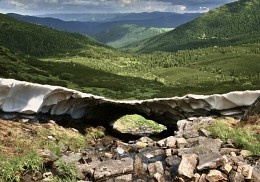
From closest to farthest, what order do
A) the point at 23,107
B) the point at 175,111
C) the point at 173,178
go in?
1. the point at 173,178
2. the point at 23,107
3. the point at 175,111

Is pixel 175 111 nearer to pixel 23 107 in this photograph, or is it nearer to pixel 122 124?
pixel 23 107

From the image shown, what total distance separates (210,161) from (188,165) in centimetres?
108

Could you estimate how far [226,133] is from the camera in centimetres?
1991

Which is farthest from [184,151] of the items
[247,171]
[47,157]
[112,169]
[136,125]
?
[136,125]

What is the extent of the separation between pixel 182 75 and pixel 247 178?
570 ft

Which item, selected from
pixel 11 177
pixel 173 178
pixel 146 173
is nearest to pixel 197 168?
pixel 173 178

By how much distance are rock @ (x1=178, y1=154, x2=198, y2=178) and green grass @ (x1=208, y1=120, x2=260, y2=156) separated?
352 centimetres

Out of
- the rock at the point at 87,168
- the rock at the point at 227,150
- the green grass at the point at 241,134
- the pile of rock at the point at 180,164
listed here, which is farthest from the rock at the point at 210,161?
the rock at the point at 87,168

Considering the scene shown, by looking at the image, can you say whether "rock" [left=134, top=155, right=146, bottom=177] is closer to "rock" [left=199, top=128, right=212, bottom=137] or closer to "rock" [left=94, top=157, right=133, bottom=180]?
"rock" [left=94, top=157, right=133, bottom=180]

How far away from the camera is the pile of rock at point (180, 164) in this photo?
1534cm

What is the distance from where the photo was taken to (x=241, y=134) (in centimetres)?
1947

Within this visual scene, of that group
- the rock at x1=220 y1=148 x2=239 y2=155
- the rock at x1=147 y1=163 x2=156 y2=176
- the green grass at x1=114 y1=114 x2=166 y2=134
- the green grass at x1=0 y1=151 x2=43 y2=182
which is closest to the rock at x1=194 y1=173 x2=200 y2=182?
the rock at x1=147 y1=163 x2=156 y2=176

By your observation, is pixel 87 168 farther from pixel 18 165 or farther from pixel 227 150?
pixel 227 150

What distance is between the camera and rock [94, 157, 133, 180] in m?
15.8
